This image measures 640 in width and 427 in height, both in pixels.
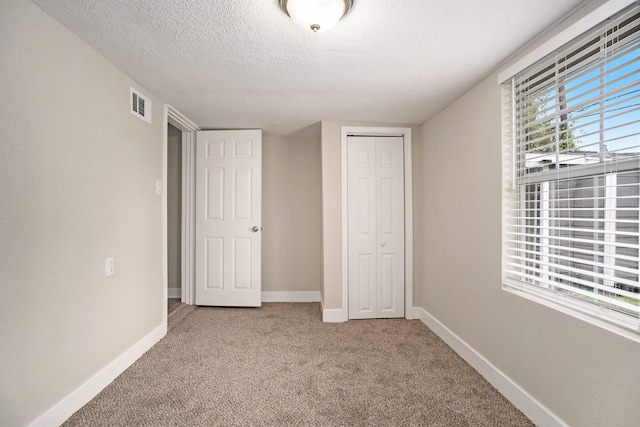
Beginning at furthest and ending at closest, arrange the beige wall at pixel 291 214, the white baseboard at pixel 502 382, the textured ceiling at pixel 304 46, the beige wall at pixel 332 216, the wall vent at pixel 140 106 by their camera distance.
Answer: the beige wall at pixel 291 214, the beige wall at pixel 332 216, the wall vent at pixel 140 106, the white baseboard at pixel 502 382, the textured ceiling at pixel 304 46

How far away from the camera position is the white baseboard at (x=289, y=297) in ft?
12.9

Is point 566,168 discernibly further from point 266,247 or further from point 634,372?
point 266,247

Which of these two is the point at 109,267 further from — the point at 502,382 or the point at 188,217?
the point at 502,382

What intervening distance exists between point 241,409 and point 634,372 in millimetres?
1922

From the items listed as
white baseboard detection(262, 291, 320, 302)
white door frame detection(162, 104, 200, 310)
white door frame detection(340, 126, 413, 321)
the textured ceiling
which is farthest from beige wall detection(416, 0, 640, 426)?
white door frame detection(162, 104, 200, 310)

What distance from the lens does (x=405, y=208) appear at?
329 cm

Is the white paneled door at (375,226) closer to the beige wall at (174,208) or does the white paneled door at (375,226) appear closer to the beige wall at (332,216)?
the beige wall at (332,216)

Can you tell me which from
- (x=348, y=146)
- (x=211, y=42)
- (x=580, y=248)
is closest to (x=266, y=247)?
(x=348, y=146)

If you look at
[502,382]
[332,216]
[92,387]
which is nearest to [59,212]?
[92,387]

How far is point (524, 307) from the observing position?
68.5 inches

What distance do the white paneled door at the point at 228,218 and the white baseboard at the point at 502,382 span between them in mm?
2163

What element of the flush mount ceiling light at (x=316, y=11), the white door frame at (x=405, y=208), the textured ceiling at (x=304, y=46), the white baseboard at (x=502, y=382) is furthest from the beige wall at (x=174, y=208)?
the white baseboard at (x=502, y=382)

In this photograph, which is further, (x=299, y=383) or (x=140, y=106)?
(x=140, y=106)

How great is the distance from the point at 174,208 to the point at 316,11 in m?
3.35
